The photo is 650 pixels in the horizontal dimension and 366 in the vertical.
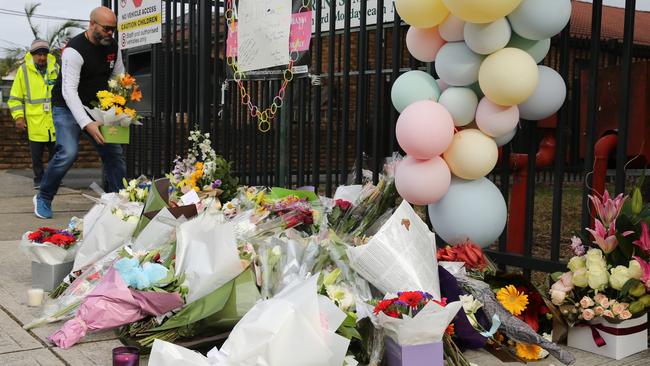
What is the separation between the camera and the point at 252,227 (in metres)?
3.59

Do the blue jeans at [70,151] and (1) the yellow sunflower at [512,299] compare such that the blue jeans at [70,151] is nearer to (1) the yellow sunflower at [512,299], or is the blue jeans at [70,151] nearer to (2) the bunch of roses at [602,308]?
(1) the yellow sunflower at [512,299]

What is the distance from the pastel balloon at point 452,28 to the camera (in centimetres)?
343

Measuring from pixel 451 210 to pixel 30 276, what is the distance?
8.35 feet

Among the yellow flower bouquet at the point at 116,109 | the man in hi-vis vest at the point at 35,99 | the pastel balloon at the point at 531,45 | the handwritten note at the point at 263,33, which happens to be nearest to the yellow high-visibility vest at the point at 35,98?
the man in hi-vis vest at the point at 35,99

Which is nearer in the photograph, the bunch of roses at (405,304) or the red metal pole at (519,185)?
the bunch of roses at (405,304)

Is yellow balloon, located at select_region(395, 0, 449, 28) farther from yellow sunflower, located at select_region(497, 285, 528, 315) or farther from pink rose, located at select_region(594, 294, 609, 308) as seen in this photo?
pink rose, located at select_region(594, 294, 609, 308)

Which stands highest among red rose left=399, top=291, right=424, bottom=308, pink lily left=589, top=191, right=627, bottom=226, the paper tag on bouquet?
pink lily left=589, top=191, right=627, bottom=226

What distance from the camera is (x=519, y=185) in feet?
14.3

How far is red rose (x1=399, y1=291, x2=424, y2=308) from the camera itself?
8.60 feet

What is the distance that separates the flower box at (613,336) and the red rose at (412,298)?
89cm

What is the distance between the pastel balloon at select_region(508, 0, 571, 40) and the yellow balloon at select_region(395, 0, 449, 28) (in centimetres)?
33

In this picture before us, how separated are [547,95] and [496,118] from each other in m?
0.25

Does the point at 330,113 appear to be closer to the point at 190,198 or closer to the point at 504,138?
the point at 190,198

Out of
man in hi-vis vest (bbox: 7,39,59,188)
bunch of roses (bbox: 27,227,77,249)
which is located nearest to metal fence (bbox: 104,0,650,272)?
bunch of roses (bbox: 27,227,77,249)
